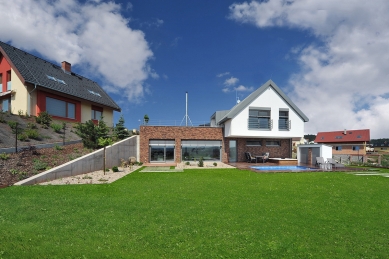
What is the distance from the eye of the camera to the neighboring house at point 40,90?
1958 cm

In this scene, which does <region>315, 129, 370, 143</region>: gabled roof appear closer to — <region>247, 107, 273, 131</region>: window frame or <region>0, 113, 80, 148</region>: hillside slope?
<region>247, 107, 273, 131</region>: window frame

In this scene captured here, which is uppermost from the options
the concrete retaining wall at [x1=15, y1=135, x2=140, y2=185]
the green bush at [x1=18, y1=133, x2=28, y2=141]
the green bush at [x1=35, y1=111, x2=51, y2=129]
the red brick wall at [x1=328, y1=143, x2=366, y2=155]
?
the green bush at [x1=35, y1=111, x2=51, y2=129]

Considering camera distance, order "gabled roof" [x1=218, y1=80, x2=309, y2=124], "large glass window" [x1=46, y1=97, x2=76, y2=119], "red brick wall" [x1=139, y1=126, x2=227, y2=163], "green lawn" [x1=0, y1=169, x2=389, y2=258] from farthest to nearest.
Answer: "large glass window" [x1=46, y1=97, x2=76, y2=119] → "red brick wall" [x1=139, y1=126, x2=227, y2=163] → "gabled roof" [x1=218, y1=80, x2=309, y2=124] → "green lawn" [x1=0, y1=169, x2=389, y2=258]

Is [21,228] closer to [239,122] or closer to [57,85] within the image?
[239,122]

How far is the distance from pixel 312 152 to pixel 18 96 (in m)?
28.5

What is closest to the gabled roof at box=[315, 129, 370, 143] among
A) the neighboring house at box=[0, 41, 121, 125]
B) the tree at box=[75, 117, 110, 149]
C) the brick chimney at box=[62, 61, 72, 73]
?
the neighboring house at box=[0, 41, 121, 125]

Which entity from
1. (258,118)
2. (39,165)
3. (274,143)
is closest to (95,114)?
(39,165)

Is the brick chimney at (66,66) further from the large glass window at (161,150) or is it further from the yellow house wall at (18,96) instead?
the large glass window at (161,150)

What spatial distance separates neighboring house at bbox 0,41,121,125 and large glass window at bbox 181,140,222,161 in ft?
43.1

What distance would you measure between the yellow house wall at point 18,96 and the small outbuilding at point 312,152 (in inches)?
1061

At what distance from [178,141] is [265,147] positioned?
31.0 ft

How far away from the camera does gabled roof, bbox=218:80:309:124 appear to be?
19.9 metres

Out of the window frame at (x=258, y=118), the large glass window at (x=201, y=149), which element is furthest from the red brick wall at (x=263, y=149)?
the window frame at (x=258, y=118)

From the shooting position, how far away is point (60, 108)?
22203 mm
